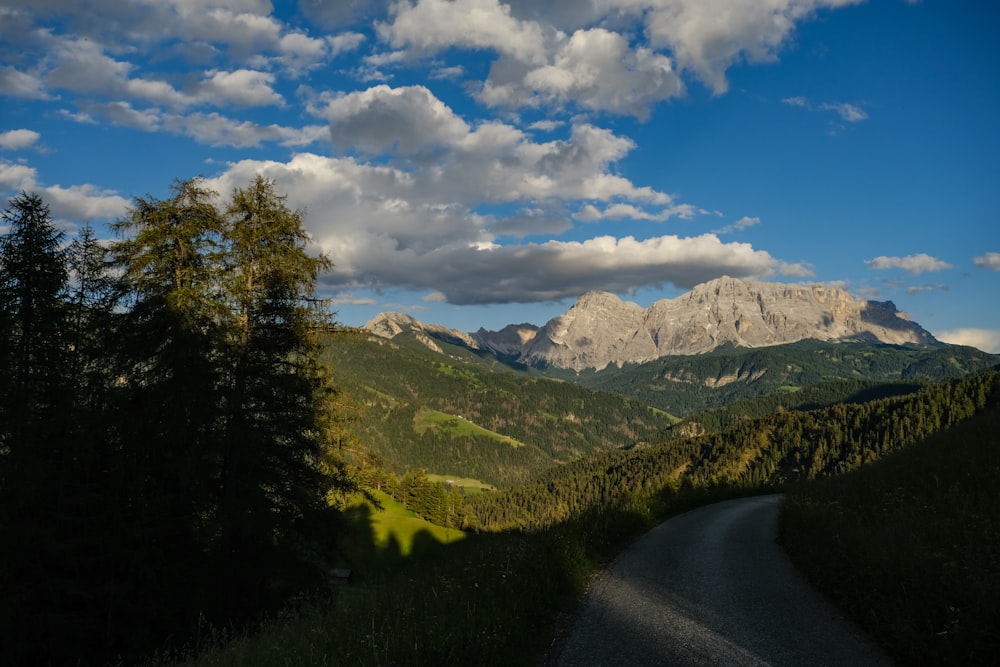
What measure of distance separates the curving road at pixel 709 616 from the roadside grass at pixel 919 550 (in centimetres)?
57

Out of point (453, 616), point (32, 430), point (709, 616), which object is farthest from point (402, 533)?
point (453, 616)

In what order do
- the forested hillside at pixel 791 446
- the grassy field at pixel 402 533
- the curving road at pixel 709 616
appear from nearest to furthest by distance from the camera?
the curving road at pixel 709 616 < the grassy field at pixel 402 533 < the forested hillside at pixel 791 446

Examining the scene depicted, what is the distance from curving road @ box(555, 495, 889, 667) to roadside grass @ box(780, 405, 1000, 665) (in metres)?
0.57

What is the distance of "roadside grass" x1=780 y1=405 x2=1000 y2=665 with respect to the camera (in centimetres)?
762

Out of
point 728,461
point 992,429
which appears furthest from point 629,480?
point 992,429

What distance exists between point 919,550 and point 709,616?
4.06m

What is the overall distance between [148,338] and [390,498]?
94.1 m

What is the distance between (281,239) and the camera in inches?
794

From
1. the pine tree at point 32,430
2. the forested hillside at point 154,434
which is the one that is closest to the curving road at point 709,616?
the forested hillside at point 154,434

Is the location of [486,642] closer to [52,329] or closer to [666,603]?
[666,603]

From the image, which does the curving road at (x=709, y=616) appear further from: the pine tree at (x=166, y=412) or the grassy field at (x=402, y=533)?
the grassy field at (x=402, y=533)

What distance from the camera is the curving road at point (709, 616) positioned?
811 cm

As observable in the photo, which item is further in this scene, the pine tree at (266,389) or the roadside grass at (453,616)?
the pine tree at (266,389)

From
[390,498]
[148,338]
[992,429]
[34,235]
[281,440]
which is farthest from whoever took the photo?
[390,498]
